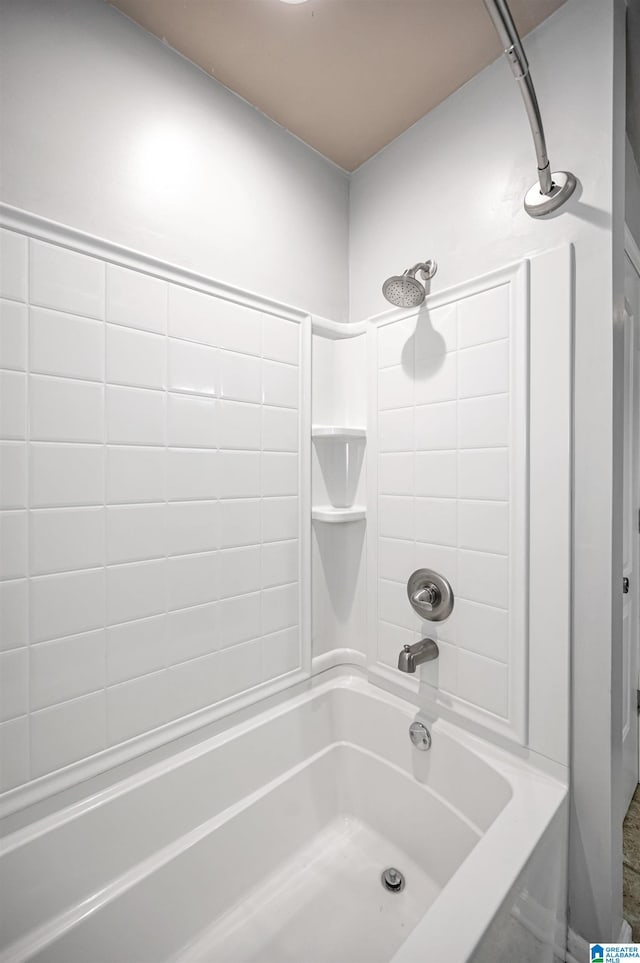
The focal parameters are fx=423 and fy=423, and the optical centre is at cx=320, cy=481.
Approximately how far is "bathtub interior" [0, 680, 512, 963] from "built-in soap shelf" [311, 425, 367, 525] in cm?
63

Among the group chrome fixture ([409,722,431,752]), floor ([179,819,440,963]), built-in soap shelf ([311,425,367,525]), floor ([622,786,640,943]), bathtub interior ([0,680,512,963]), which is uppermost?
built-in soap shelf ([311,425,367,525])

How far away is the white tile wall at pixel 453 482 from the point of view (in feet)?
3.88

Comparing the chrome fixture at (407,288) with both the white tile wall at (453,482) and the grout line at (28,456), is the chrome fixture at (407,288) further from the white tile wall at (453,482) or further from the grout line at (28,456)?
the grout line at (28,456)

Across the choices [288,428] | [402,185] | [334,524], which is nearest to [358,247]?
[402,185]

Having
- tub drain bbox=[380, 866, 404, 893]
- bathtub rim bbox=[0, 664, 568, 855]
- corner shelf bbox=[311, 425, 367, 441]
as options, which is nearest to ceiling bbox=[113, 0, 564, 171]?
corner shelf bbox=[311, 425, 367, 441]

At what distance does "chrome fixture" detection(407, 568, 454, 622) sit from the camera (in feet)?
4.25

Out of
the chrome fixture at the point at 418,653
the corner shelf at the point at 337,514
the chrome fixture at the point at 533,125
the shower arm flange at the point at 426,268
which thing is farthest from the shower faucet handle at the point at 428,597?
the chrome fixture at the point at 533,125

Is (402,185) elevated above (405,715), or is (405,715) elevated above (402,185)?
(402,185)

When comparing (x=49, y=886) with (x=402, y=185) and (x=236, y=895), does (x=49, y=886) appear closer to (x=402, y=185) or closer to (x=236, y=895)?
(x=236, y=895)

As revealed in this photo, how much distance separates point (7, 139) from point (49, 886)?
1589mm

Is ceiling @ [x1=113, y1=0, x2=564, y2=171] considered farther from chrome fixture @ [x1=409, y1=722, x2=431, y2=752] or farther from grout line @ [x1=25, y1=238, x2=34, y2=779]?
chrome fixture @ [x1=409, y1=722, x2=431, y2=752]

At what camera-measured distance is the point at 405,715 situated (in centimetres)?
138

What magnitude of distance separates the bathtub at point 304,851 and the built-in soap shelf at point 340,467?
61cm

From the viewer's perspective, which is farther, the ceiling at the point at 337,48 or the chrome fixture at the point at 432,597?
the chrome fixture at the point at 432,597
